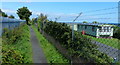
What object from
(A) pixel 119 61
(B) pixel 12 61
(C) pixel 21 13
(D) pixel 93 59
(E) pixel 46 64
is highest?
(C) pixel 21 13

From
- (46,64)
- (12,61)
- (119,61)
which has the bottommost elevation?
(46,64)

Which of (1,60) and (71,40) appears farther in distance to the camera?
(71,40)

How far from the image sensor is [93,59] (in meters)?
4.00

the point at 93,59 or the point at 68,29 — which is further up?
the point at 68,29

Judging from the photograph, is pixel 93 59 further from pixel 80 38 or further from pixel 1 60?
pixel 1 60

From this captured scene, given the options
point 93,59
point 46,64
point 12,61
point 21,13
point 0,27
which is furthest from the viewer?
point 21,13

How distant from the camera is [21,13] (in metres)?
52.4

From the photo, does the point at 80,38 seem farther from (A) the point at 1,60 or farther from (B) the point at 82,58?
(A) the point at 1,60

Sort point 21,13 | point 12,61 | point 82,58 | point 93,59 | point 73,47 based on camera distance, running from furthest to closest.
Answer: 1. point 21,13
2. point 73,47
3. point 12,61
4. point 82,58
5. point 93,59

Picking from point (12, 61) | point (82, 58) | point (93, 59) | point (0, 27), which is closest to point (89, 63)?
point (93, 59)

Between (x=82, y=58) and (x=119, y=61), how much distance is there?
2.12 m

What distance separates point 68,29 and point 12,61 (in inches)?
110

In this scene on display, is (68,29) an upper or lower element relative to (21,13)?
lower

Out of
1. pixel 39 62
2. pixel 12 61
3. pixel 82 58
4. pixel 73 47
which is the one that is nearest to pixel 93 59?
pixel 82 58
